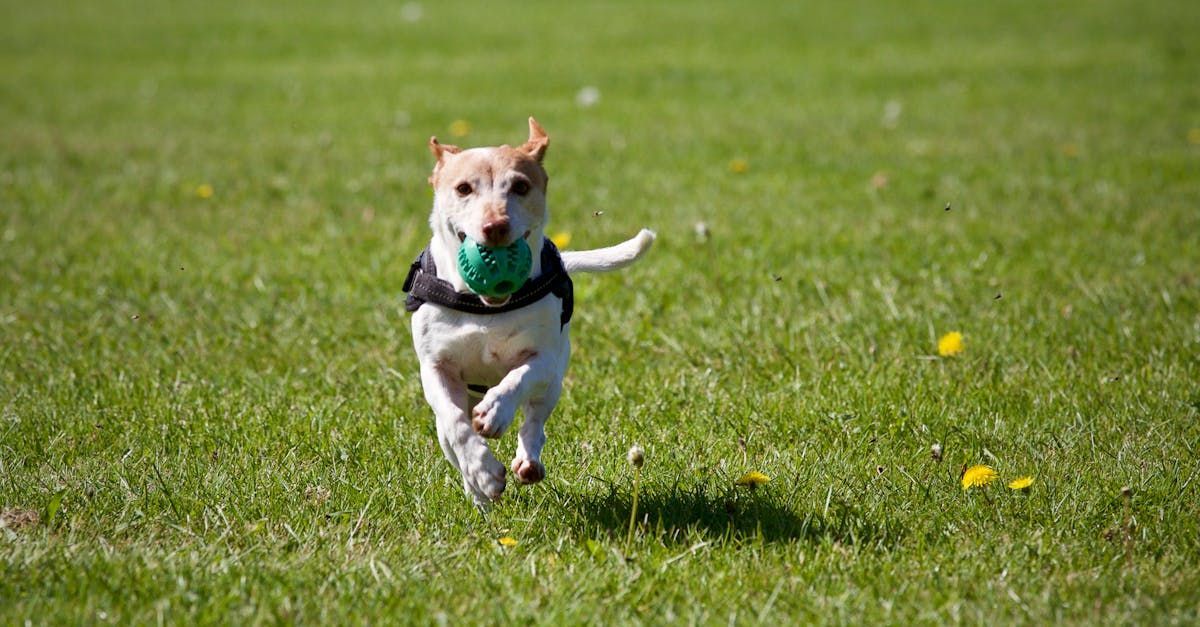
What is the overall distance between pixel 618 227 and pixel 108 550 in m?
4.31

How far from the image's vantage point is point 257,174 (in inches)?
345

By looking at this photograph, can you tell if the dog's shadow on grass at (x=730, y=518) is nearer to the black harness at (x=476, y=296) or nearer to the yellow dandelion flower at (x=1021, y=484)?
the yellow dandelion flower at (x=1021, y=484)

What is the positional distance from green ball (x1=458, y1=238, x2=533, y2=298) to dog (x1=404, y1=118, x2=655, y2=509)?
0.11ft

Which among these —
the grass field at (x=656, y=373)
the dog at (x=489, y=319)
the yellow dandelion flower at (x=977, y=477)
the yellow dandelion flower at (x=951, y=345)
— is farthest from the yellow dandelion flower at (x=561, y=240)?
the yellow dandelion flower at (x=977, y=477)

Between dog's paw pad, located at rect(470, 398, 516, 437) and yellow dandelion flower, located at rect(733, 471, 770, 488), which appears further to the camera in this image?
yellow dandelion flower, located at rect(733, 471, 770, 488)

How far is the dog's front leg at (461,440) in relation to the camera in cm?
329

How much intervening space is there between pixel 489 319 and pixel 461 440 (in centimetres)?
32

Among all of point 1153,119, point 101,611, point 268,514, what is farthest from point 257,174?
point 1153,119

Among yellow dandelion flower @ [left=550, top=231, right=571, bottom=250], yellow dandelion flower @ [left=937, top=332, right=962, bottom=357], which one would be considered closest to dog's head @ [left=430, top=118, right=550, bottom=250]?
yellow dandelion flower @ [left=937, top=332, right=962, bottom=357]

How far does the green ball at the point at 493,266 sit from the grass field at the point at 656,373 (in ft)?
2.22

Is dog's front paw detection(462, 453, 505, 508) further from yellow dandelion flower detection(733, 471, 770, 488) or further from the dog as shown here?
yellow dandelion flower detection(733, 471, 770, 488)

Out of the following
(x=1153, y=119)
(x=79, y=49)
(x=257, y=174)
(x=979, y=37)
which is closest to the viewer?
(x=257, y=174)

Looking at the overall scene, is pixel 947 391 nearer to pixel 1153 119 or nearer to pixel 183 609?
pixel 183 609

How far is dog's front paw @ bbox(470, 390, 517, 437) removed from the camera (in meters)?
3.17
